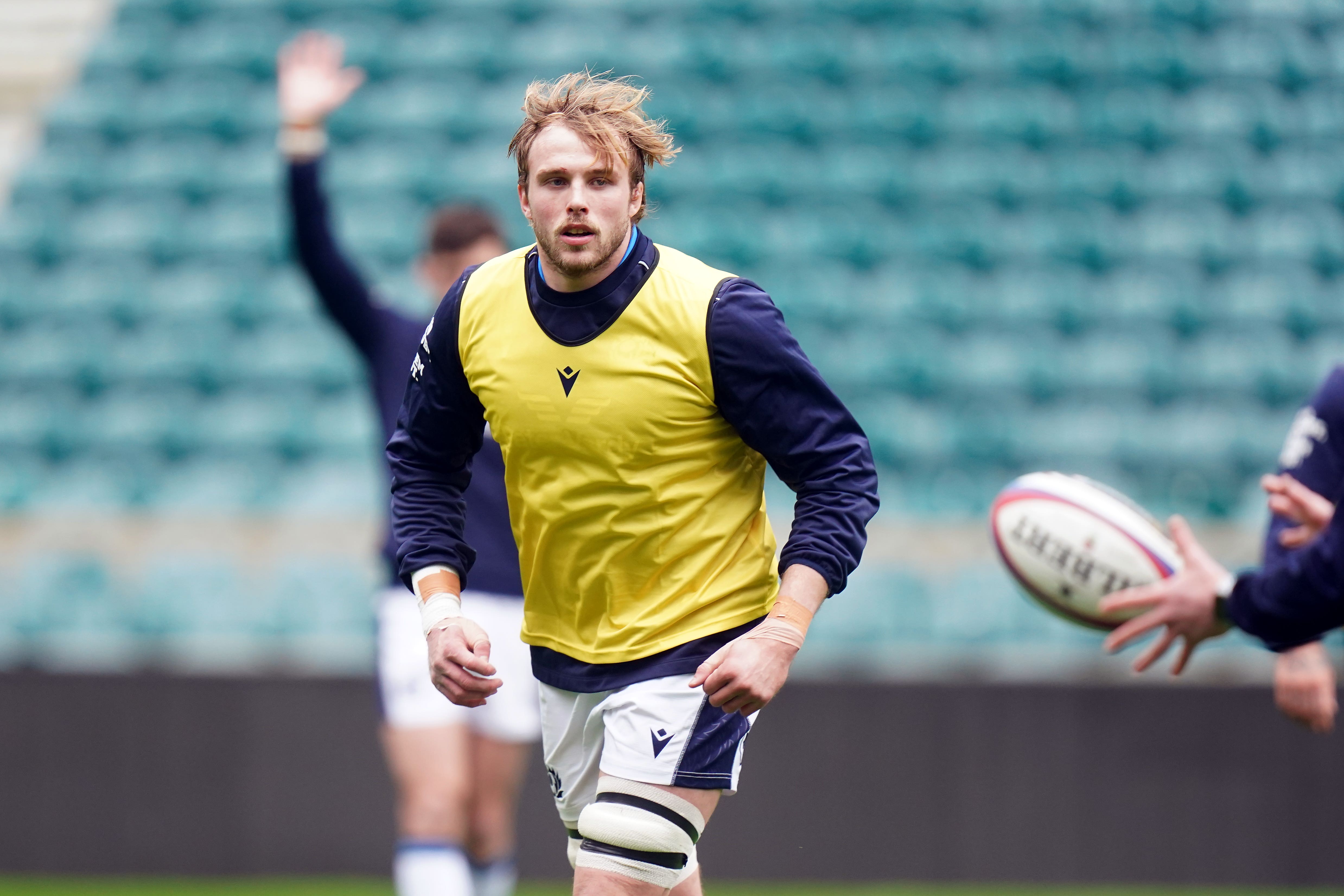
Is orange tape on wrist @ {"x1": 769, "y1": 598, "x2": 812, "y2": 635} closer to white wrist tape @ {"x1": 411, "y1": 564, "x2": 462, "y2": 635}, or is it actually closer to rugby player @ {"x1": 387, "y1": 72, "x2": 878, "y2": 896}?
rugby player @ {"x1": 387, "y1": 72, "x2": 878, "y2": 896}

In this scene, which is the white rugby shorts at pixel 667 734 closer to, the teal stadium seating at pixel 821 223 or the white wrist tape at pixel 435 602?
the white wrist tape at pixel 435 602

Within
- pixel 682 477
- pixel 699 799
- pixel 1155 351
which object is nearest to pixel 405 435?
pixel 682 477


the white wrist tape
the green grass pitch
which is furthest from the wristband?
the green grass pitch

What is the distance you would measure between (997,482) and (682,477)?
5.18 m

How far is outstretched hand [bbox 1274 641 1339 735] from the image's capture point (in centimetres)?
376

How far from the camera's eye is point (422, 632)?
14.3ft

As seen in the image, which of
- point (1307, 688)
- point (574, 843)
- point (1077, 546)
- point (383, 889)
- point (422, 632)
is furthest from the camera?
point (383, 889)

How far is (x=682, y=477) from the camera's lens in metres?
3.05

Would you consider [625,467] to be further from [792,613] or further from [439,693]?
[439,693]

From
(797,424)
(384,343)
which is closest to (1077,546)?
(797,424)

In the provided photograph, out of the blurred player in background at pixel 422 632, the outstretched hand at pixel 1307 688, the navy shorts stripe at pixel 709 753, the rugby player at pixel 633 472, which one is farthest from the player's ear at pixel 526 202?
the outstretched hand at pixel 1307 688

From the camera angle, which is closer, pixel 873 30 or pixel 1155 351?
pixel 1155 351

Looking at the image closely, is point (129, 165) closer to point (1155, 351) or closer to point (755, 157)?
point (755, 157)

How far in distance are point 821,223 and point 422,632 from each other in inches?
220
